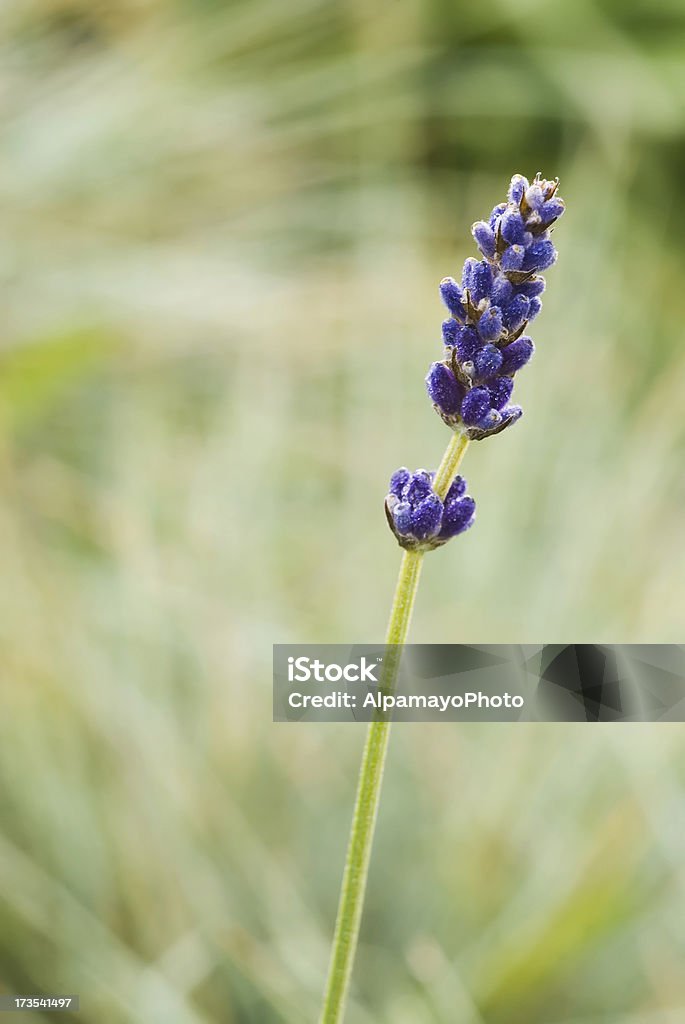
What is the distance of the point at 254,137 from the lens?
196 centimetres

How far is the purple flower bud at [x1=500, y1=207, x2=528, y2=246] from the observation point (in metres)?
0.40

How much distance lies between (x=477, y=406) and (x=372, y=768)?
138 millimetres

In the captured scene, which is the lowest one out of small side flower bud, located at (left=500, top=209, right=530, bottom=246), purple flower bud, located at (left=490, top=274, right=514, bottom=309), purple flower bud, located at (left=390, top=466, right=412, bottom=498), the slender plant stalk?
the slender plant stalk

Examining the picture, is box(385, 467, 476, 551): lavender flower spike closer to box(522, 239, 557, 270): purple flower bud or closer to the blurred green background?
box(522, 239, 557, 270): purple flower bud

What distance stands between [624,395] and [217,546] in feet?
2.84

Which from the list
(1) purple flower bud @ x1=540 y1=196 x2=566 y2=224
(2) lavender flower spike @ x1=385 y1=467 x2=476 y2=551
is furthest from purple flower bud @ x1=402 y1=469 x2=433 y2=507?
(1) purple flower bud @ x1=540 y1=196 x2=566 y2=224

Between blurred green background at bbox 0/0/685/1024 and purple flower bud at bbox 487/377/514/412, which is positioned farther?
blurred green background at bbox 0/0/685/1024

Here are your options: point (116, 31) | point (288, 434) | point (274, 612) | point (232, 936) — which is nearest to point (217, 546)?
point (274, 612)

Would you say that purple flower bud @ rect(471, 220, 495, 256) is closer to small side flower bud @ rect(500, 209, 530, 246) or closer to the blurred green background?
small side flower bud @ rect(500, 209, 530, 246)

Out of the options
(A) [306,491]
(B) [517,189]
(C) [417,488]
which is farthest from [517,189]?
(A) [306,491]

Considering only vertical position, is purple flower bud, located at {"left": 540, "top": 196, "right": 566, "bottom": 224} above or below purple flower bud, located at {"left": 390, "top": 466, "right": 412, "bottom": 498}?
above

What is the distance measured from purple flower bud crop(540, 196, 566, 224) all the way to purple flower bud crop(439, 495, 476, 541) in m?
0.11

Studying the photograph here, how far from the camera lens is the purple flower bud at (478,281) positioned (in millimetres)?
393

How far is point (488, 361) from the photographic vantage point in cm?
39
